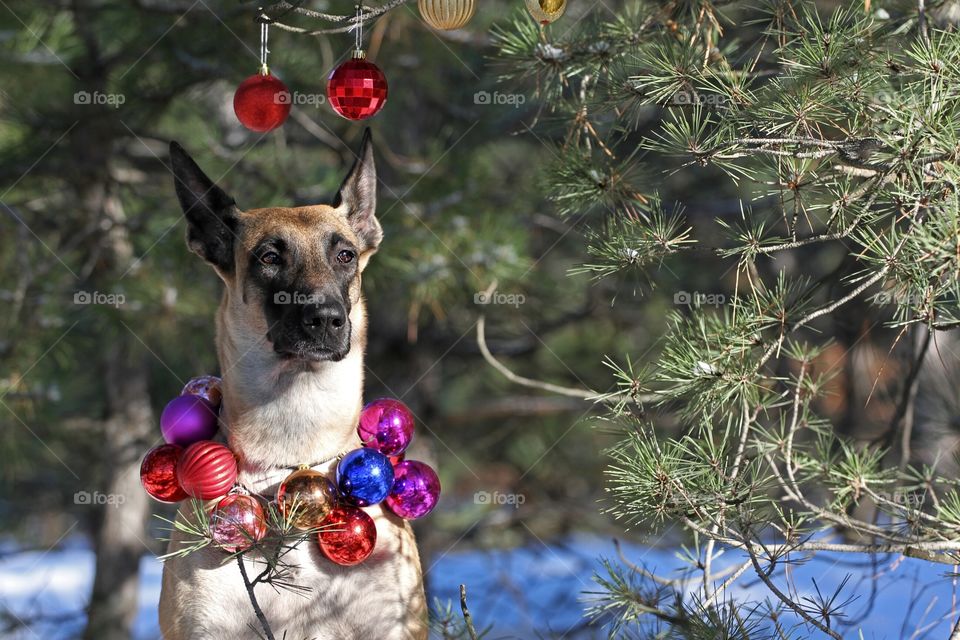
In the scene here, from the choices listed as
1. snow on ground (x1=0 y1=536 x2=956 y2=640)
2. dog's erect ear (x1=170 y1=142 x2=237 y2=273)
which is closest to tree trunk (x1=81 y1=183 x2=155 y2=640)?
snow on ground (x1=0 y1=536 x2=956 y2=640)

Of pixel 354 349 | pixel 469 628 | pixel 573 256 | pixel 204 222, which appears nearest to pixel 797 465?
pixel 469 628

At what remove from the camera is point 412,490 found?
263cm

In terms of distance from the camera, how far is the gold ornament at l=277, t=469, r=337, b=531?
2.37 m

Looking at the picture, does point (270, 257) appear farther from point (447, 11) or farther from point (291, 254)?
point (447, 11)

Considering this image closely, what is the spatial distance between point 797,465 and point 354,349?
129cm

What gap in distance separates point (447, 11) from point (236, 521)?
4.28 feet

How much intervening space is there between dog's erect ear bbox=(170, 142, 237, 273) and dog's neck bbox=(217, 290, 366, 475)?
0.55 feet

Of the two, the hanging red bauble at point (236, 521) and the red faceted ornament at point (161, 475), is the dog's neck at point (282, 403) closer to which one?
the red faceted ornament at point (161, 475)

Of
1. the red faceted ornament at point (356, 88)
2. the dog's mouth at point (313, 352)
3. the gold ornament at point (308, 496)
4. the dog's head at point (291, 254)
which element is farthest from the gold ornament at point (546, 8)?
the gold ornament at point (308, 496)

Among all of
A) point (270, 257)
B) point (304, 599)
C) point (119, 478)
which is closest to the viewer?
point (304, 599)

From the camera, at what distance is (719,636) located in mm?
1995

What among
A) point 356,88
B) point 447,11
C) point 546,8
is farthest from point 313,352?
point 546,8

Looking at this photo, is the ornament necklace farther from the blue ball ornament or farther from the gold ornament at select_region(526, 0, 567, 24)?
the gold ornament at select_region(526, 0, 567, 24)

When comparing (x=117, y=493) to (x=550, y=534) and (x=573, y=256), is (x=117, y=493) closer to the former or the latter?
(x=550, y=534)
